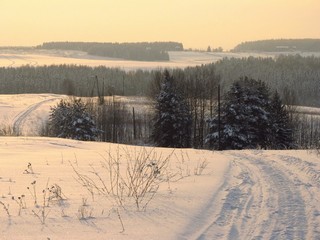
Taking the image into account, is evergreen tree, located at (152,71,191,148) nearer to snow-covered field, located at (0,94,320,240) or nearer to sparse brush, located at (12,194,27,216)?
snow-covered field, located at (0,94,320,240)

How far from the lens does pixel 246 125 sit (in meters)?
41.5

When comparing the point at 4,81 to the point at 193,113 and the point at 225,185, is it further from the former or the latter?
the point at 225,185

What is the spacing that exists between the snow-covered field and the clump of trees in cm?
2969

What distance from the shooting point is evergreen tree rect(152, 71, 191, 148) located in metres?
47.4

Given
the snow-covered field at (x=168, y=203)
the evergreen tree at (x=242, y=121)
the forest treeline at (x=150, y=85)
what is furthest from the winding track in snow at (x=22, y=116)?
the snow-covered field at (x=168, y=203)

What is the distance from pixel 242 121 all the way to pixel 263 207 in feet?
117

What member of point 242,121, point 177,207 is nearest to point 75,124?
point 242,121

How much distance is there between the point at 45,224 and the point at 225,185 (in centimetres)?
406

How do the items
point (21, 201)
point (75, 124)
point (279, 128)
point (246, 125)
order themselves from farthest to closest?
1. point (279, 128)
2. point (75, 124)
3. point (246, 125)
4. point (21, 201)

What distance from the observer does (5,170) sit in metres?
8.78

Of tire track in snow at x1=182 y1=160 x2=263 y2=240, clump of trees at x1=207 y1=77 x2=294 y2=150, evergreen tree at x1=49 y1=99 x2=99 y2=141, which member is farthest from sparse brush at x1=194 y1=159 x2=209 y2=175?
evergreen tree at x1=49 y1=99 x2=99 y2=141

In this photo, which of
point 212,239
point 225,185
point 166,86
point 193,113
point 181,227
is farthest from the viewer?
point 193,113

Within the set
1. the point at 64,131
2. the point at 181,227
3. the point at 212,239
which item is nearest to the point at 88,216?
the point at 181,227

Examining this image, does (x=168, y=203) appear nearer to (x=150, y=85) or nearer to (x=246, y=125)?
(x=246, y=125)
